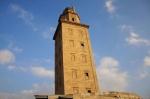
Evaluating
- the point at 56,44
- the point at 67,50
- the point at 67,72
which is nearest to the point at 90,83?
the point at 67,72

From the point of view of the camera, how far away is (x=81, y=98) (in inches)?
777

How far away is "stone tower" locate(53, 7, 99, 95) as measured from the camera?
25484mm

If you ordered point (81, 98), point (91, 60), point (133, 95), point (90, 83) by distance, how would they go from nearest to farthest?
point (81, 98) → point (133, 95) → point (90, 83) → point (91, 60)

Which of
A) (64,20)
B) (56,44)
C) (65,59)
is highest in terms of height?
(64,20)

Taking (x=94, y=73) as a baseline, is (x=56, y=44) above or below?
above

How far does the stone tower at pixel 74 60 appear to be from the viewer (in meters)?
25.5

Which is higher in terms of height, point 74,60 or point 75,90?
point 74,60

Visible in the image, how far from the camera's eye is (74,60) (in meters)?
27.4

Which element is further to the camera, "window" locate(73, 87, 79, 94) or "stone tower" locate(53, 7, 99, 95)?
"stone tower" locate(53, 7, 99, 95)

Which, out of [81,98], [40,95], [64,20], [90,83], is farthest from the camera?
[64,20]

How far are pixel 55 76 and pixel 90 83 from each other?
7354 millimetres

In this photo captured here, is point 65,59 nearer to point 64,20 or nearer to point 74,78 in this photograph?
point 74,78

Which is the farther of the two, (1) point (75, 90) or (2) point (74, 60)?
(2) point (74, 60)

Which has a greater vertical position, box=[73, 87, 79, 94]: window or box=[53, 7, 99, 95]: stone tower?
box=[53, 7, 99, 95]: stone tower
